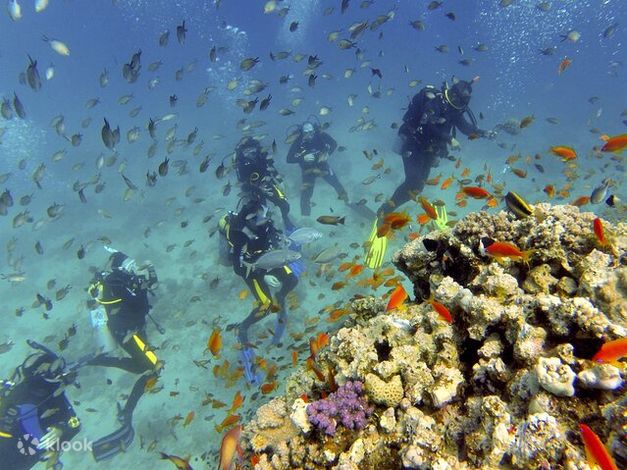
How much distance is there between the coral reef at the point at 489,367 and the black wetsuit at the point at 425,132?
19.3 feet

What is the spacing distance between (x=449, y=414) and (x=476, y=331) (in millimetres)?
587

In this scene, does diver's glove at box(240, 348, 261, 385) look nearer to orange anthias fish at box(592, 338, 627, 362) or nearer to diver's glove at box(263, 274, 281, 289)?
diver's glove at box(263, 274, 281, 289)

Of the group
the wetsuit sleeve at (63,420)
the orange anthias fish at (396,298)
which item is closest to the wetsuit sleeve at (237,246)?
the wetsuit sleeve at (63,420)

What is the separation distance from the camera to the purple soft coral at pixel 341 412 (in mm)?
2277

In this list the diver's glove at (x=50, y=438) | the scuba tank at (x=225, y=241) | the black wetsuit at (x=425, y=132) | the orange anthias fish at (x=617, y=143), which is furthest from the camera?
the black wetsuit at (x=425, y=132)

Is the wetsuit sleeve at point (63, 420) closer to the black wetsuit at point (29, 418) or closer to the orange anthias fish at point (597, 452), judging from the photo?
the black wetsuit at point (29, 418)

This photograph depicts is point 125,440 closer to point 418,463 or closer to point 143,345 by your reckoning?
point 143,345

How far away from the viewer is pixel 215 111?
46.3m

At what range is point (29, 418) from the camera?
5.95 m

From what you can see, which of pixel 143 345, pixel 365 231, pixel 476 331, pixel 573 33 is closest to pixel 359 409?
pixel 476 331

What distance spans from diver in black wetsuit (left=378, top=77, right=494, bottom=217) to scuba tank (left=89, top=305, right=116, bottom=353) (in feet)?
21.2

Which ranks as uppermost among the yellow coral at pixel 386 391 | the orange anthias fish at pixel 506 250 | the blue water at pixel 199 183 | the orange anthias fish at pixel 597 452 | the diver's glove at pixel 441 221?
the orange anthias fish at pixel 597 452

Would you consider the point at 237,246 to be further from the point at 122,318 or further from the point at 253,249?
the point at 122,318

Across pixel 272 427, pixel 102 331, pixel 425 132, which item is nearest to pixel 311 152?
pixel 425 132
